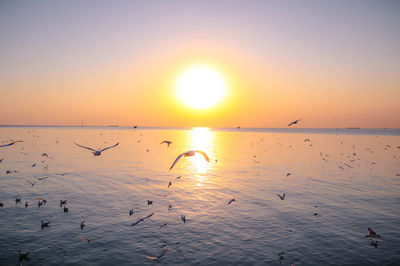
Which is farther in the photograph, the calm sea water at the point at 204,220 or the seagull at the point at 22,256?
the calm sea water at the point at 204,220

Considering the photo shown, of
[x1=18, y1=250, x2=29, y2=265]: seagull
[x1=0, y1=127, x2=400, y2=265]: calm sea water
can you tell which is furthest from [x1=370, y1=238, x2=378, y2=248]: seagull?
[x1=18, y1=250, x2=29, y2=265]: seagull

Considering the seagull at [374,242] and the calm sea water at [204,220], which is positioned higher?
the calm sea water at [204,220]

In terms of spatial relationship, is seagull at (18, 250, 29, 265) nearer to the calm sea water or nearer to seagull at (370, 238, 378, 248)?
the calm sea water

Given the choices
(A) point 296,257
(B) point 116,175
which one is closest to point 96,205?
(B) point 116,175

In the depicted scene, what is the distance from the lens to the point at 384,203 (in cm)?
1658

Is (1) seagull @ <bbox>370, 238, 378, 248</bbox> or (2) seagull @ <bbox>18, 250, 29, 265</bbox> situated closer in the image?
(2) seagull @ <bbox>18, 250, 29, 265</bbox>

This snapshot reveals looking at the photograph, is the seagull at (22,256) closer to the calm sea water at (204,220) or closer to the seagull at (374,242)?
the calm sea water at (204,220)

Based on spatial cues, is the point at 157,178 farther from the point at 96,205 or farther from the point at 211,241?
the point at 211,241

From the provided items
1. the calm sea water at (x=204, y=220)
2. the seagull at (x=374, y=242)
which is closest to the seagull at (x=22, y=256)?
the calm sea water at (x=204, y=220)

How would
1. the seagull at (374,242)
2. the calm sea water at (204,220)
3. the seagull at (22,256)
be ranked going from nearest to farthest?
the seagull at (22,256)
the calm sea water at (204,220)
the seagull at (374,242)

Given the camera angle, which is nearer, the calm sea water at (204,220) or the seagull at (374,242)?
the calm sea water at (204,220)

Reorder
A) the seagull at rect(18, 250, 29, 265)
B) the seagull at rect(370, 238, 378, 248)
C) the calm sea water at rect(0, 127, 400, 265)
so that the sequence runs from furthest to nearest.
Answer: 1. the seagull at rect(370, 238, 378, 248)
2. the calm sea water at rect(0, 127, 400, 265)
3. the seagull at rect(18, 250, 29, 265)

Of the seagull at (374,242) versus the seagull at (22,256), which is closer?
the seagull at (22,256)

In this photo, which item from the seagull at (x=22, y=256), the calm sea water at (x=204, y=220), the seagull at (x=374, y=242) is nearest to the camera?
the seagull at (x=22, y=256)
